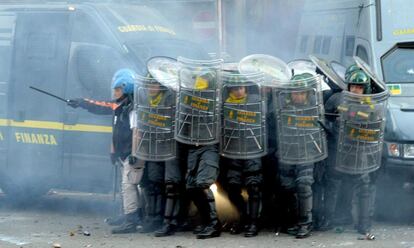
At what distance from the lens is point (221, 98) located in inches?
328

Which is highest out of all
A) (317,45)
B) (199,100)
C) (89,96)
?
(317,45)

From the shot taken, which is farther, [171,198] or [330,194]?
[330,194]

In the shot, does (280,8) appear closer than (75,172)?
No

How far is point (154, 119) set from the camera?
8.48m

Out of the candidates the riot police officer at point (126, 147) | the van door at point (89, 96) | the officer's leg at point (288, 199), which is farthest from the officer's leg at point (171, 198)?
the van door at point (89, 96)

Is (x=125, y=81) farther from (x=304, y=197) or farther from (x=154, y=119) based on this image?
(x=304, y=197)

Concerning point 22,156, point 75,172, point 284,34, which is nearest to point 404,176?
point 75,172

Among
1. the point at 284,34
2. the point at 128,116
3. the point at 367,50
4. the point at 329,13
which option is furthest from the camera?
the point at 284,34

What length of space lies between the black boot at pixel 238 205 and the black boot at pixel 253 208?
0.16 meters

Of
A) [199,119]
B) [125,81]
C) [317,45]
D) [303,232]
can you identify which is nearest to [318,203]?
[303,232]

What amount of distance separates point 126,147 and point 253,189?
1.24 meters

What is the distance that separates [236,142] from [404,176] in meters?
1.62

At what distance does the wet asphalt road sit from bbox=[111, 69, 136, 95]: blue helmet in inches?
51.6

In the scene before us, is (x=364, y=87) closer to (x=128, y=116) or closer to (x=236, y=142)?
(x=236, y=142)
